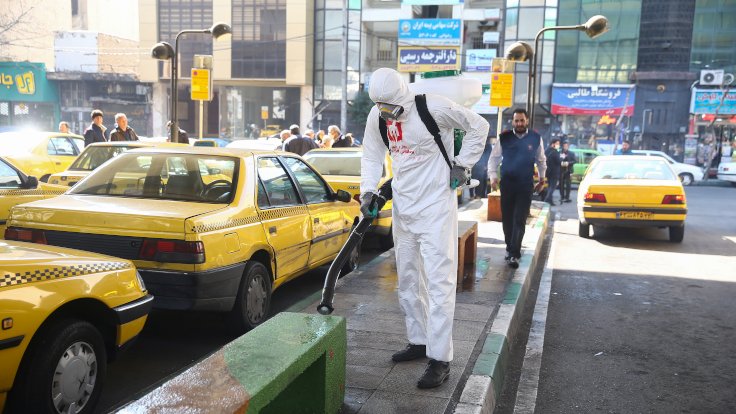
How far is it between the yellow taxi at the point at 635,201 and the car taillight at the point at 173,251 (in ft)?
25.4

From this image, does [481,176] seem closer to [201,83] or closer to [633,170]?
[633,170]

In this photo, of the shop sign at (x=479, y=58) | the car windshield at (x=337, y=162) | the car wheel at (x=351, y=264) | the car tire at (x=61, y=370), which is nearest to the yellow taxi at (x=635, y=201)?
the car windshield at (x=337, y=162)

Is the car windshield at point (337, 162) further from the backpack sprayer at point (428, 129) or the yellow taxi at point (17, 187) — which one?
the backpack sprayer at point (428, 129)

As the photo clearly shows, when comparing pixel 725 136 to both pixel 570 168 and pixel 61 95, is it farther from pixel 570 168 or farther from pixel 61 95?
pixel 61 95

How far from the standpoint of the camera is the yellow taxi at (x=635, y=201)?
1020 cm

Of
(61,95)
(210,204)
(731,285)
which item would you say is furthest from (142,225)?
(61,95)

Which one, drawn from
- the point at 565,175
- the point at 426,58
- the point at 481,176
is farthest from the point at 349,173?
the point at 426,58

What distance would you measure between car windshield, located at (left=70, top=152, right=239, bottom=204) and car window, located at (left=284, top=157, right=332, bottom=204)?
0.99 meters

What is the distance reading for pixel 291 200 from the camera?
6.04 meters

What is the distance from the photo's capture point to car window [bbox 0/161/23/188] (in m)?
6.65

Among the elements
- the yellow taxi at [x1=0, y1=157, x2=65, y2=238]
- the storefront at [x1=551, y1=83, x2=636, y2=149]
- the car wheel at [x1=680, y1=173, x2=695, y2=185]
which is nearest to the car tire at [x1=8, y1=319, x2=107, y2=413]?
the yellow taxi at [x1=0, y1=157, x2=65, y2=238]

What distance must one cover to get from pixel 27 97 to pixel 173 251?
136 feet

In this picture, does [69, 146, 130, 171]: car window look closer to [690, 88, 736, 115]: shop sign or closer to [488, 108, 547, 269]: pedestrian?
[488, 108, 547, 269]: pedestrian

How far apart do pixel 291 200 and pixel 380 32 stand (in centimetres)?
3826
